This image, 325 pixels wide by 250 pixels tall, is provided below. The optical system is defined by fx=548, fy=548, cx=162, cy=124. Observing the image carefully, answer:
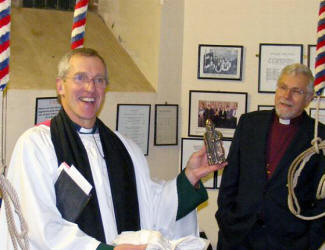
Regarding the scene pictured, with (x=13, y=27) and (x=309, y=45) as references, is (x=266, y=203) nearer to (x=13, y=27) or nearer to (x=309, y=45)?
(x=309, y=45)

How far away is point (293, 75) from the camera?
3182mm

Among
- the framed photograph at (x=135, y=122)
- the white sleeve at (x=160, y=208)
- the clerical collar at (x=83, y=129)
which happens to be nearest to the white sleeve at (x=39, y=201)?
the clerical collar at (x=83, y=129)


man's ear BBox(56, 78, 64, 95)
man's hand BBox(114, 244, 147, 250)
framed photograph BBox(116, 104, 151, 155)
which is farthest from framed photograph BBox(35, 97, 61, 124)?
man's hand BBox(114, 244, 147, 250)

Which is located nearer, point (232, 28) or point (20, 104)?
point (20, 104)

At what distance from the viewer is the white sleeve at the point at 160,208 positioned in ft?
7.72

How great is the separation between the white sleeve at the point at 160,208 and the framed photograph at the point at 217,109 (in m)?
1.66

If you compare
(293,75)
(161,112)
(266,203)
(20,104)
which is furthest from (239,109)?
(20,104)

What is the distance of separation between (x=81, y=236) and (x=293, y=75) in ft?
5.67

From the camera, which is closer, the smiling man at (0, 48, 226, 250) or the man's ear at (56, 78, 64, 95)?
the smiling man at (0, 48, 226, 250)

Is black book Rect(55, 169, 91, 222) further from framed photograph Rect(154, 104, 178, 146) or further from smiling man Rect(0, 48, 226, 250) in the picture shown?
framed photograph Rect(154, 104, 178, 146)

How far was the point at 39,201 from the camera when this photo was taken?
1.98m

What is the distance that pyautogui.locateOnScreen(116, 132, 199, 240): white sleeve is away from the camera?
235 cm

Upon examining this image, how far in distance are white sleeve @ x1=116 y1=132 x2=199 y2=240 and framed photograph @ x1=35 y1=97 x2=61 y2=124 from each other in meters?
0.97

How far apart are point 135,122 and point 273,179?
48.5 inches
